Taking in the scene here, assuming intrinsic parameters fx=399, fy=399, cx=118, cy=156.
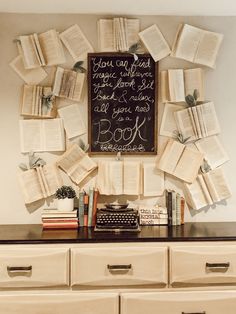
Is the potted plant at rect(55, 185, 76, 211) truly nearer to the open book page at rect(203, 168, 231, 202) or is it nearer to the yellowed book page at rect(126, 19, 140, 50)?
the open book page at rect(203, 168, 231, 202)

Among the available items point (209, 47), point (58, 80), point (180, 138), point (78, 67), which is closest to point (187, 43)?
point (209, 47)

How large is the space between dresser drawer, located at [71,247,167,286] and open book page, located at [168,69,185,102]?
0.99m

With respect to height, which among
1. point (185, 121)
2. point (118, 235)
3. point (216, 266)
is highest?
point (185, 121)

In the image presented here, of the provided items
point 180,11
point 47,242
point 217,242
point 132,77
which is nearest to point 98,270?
point 47,242

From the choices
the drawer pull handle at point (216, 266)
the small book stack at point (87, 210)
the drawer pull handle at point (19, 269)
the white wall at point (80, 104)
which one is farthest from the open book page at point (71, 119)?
the drawer pull handle at point (216, 266)

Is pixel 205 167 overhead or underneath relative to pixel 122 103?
underneath

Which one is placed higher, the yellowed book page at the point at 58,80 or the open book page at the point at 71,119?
the yellowed book page at the point at 58,80

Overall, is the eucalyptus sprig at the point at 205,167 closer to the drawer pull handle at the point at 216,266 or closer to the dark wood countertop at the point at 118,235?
the dark wood countertop at the point at 118,235

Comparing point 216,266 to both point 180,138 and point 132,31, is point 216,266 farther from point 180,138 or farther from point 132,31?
point 132,31

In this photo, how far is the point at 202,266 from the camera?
2066 millimetres

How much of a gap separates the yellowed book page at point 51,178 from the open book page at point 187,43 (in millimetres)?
1069

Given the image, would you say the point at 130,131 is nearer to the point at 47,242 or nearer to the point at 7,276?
the point at 47,242

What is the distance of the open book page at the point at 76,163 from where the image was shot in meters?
2.51

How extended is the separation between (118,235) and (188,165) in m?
0.70
